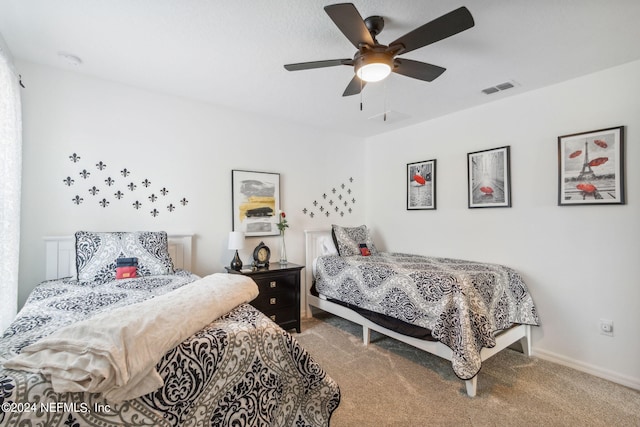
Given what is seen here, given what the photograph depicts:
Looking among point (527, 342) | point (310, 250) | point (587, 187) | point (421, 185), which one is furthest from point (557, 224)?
point (310, 250)

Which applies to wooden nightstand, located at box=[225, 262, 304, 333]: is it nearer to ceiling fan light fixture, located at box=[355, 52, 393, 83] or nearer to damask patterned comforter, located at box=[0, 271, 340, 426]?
damask patterned comforter, located at box=[0, 271, 340, 426]

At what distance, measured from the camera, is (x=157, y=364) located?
1098mm

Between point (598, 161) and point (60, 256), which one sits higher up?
point (598, 161)

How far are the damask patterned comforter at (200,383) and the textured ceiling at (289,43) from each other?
1.74m

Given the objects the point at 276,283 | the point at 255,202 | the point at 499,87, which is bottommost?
the point at 276,283

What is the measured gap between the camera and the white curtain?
1.86 meters

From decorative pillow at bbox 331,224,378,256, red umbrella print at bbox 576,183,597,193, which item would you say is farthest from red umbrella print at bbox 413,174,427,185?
red umbrella print at bbox 576,183,597,193

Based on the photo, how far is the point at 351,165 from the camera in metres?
4.52

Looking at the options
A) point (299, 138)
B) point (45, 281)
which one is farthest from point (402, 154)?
point (45, 281)

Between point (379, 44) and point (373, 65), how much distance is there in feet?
0.39

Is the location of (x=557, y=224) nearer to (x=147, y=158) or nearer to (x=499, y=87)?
(x=499, y=87)

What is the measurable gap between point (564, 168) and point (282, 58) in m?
2.62

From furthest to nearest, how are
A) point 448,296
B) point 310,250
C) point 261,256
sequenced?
point 310,250 < point 261,256 < point 448,296

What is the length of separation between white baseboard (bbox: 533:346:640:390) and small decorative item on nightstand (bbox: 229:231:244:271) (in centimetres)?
299
